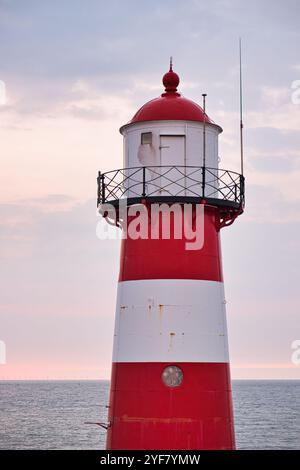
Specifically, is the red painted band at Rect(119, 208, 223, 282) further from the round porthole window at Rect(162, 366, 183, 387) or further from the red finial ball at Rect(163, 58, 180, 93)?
the red finial ball at Rect(163, 58, 180, 93)

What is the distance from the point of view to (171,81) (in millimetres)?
19406

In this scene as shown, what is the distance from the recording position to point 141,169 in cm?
1850

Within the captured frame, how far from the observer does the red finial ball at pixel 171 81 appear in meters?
19.4

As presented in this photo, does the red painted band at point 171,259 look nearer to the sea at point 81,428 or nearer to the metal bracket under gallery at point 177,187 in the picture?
the metal bracket under gallery at point 177,187

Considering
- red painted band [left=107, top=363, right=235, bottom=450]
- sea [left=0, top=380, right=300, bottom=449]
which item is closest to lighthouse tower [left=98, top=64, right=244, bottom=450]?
red painted band [left=107, top=363, right=235, bottom=450]

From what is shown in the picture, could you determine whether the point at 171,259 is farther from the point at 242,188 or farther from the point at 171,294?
the point at 242,188

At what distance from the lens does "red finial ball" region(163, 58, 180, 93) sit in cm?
1938

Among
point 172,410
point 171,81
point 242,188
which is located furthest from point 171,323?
point 171,81

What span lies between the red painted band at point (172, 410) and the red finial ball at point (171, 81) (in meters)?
5.57

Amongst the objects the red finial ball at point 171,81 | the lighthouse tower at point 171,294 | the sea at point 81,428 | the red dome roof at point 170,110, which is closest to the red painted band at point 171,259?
the lighthouse tower at point 171,294

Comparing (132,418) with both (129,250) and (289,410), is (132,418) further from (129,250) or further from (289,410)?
(289,410)

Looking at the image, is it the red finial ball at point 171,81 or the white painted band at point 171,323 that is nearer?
the white painted band at point 171,323
